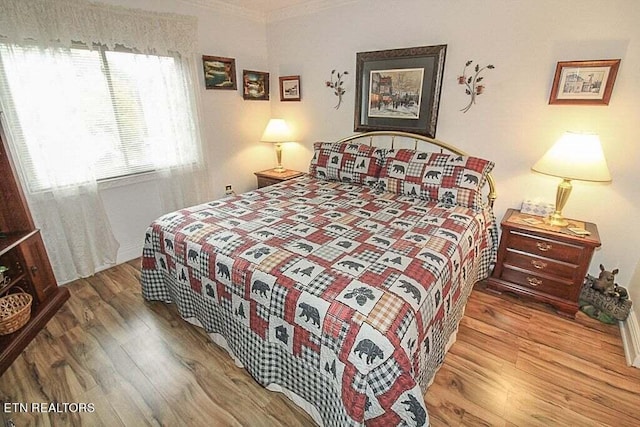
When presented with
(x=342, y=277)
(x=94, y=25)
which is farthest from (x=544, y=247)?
(x=94, y=25)

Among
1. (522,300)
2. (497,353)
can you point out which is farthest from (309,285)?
(522,300)

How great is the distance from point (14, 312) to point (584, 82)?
4.13m

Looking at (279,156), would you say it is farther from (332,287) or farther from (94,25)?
(332,287)

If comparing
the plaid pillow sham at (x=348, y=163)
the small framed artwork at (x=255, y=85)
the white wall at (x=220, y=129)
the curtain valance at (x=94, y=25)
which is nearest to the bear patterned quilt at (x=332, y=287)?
the plaid pillow sham at (x=348, y=163)

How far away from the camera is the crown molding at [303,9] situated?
10.4 feet

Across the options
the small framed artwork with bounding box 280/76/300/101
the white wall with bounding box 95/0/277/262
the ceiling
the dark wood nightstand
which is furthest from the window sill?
the ceiling

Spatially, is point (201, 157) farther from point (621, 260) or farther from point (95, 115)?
point (621, 260)

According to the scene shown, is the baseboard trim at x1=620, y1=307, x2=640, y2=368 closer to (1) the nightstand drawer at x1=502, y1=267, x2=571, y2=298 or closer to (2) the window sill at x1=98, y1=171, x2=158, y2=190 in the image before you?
(1) the nightstand drawer at x1=502, y1=267, x2=571, y2=298

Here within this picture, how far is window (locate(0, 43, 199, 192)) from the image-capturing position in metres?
2.22

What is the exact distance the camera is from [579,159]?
6.52ft

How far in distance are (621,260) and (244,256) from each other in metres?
2.80

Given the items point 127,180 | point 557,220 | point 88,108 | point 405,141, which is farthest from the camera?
point 405,141

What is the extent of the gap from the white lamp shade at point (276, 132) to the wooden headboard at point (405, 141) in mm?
713

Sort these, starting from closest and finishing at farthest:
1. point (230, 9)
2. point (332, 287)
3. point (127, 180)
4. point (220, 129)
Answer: point (332, 287) < point (127, 180) < point (230, 9) < point (220, 129)
